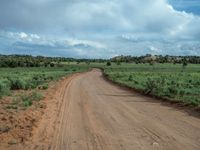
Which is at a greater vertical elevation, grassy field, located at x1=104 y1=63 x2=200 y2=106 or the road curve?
the road curve

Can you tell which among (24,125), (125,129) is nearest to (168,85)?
(125,129)

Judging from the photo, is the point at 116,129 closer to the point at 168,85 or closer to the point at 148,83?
the point at 148,83

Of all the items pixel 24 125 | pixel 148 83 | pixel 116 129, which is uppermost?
pixel 116 129

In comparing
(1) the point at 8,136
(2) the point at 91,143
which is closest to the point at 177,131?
(2) the point at 91,143

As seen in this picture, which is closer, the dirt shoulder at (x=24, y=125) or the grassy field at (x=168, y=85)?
the dirt shoulder at (x=24, y=125)

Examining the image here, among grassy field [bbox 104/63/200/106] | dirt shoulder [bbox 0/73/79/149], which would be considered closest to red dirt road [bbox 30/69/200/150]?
dirt shoulder [bbox 0/73/79/149]

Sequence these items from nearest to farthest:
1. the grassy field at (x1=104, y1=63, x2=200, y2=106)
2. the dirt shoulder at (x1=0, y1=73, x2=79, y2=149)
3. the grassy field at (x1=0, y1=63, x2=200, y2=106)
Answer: the dirt shoulder at (x1=0, y1=73, x2=79, y2=149)
the grassy field at (x1=104, y1=63, x2=200, y2=106)
the grassy field at (x1=0, y1=63, x2=200, y2=106)

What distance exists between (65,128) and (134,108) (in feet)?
21.0

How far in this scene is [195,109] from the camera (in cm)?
1792

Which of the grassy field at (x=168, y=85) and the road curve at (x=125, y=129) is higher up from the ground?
the road curve at (x=125, y=129)

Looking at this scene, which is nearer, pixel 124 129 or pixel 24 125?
pixel 124 129

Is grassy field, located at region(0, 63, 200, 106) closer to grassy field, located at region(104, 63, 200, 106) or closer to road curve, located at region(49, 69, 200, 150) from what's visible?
grassy field, located at region(104, 63, 200, 106)

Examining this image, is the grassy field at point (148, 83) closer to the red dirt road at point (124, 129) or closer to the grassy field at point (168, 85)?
the grassy field at point (168, 85)

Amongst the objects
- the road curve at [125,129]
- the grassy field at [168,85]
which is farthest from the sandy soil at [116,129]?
the grassy field at [168,85]
